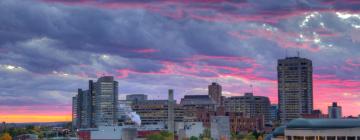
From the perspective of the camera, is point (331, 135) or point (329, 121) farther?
point (329, 121)

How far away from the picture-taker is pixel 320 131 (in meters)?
174

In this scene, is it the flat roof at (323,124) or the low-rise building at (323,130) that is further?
the flat roof at (323,124)

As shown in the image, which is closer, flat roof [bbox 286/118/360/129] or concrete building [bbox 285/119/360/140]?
concrete building [bbox 285/119/360/140]

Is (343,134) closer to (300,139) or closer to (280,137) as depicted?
→ (300,139)

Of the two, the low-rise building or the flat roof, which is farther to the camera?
the flat roof

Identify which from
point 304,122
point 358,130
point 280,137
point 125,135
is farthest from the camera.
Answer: point 280,137

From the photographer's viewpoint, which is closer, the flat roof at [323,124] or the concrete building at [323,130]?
the concrete building at [323,130]

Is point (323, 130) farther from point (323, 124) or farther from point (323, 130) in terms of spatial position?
point (323, 124)

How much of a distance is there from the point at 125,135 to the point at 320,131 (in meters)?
58.5

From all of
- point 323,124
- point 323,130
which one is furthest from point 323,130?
point 323,124

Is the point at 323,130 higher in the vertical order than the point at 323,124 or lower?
lower

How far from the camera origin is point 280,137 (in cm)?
19675

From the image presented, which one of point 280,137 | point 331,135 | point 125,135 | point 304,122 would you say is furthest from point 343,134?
point 125,135

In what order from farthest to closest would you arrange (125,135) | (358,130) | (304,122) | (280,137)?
(280,137)
(304,122)
(358,130)
(125,135)
